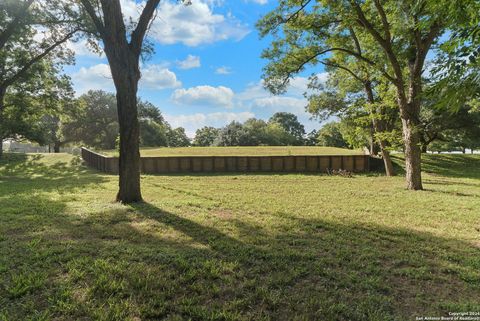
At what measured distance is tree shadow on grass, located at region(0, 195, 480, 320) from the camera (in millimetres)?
2918

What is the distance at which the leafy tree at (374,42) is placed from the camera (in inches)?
406

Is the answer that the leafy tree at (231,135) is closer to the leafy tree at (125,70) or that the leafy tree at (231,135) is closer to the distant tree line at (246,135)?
the distant tree line at (246,135)

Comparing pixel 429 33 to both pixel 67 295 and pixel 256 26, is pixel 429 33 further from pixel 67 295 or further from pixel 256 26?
pixel 67 295

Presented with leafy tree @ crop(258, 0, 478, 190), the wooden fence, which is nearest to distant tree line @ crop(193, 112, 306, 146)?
the wooden fence

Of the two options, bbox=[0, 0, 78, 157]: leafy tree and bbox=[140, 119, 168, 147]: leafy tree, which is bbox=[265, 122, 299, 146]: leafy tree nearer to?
bbox=[140, 119, 168, 147]: leafy tree

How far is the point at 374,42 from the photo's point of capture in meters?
12.4

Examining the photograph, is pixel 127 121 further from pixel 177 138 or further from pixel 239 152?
pixel 177 138

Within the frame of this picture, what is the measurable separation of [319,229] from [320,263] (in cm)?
179

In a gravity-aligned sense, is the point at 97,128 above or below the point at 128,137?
above

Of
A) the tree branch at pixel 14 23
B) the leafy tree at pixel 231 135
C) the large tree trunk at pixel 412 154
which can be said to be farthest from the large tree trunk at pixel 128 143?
the leafy tree at pixel 231 135

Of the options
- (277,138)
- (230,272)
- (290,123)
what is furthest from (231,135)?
(230,272)

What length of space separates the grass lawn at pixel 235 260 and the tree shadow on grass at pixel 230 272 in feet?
0.05

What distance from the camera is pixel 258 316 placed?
2811 millimetres

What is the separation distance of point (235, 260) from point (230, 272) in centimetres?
36
